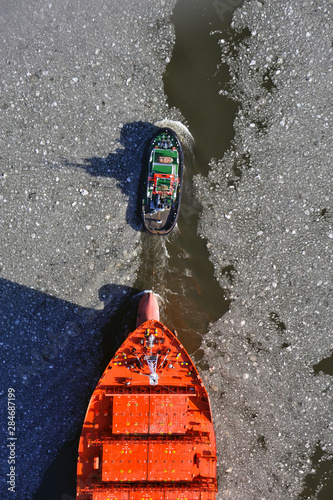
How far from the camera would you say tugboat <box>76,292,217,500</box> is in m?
4.70

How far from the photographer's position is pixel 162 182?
5582 millimetres

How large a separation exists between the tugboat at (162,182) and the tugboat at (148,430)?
72.9 inches

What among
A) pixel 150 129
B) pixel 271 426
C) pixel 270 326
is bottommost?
pixel 271 426

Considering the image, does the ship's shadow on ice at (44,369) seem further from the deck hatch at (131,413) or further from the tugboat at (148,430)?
the deck hatch at (131,413)

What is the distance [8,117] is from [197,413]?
238 inches

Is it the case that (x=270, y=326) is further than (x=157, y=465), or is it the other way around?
(x=270, y=326)

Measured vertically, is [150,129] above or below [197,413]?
above

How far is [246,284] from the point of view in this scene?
233 inches

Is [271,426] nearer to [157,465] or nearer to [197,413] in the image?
[197,413]

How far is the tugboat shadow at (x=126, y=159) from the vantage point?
5781 millimetres

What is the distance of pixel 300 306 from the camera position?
19.3ft

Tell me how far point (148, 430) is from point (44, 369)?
7.47ft

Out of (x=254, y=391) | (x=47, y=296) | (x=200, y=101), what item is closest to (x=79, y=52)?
(x=200, y=101)

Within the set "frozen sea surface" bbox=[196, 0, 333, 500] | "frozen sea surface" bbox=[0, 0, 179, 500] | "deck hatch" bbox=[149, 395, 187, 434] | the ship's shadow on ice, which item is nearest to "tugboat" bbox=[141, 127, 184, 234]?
"frozen sea surface" bbox=[0, 0, 179, 500]
